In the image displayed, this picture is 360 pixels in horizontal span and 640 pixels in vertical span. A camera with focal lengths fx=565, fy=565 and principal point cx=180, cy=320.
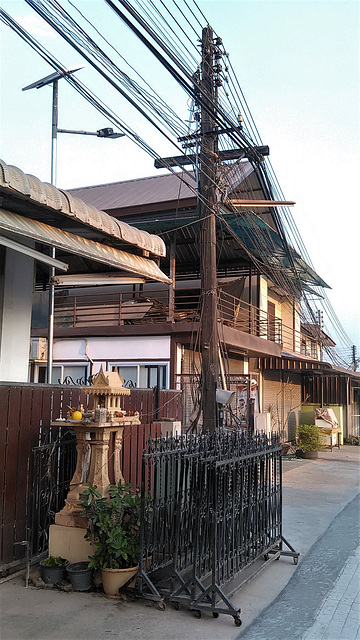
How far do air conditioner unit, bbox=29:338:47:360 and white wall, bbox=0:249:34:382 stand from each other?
8753 mm

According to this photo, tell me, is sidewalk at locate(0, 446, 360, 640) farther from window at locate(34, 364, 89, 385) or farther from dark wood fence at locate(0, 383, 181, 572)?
window at locate(34, 364, 89, 385)

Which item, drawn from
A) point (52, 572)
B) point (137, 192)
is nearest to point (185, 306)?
point (137, 192)

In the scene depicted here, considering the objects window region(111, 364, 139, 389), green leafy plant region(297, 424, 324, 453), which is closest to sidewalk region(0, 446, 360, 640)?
window region(111, 364, 139, 389)

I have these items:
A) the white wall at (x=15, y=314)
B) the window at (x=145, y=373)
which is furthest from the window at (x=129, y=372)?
the white wall at (x=15, y=314)

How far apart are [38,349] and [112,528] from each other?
38.3 ft

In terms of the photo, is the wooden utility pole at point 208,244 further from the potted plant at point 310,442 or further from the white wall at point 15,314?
the potted plant at point 310,442

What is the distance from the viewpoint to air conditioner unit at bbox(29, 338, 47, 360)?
657 inches

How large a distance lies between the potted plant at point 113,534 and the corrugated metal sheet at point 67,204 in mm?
3041

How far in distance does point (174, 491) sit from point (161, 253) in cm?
341

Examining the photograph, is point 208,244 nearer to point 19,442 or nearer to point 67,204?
point 67,204

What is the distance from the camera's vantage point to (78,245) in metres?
6.46

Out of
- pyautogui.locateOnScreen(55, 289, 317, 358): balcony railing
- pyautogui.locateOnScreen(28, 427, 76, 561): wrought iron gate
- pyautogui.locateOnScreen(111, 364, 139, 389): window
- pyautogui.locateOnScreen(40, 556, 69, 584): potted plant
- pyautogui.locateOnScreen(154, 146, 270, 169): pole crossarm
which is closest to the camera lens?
pyautogui.locateOnScreen(40, 556, 69, 584): potted plant

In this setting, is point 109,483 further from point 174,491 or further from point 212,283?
point 212,283

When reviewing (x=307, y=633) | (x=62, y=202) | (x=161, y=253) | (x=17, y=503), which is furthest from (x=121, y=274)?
(x=307, y=633)
